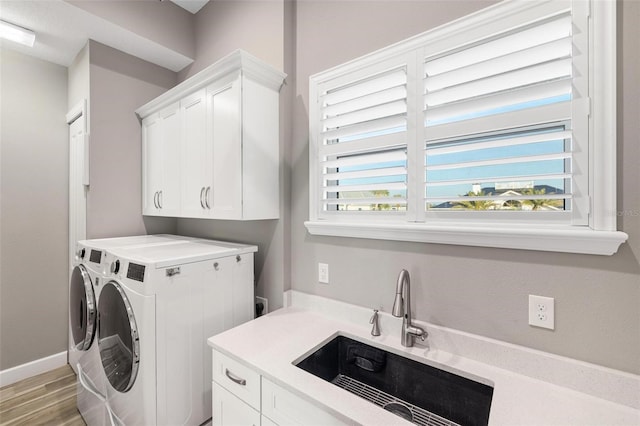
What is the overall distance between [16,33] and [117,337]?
2246 millimetres

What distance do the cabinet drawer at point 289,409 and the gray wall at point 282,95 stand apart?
731 millimetres

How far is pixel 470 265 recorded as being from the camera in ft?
4.07

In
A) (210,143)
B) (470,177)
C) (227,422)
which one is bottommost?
(227,422)

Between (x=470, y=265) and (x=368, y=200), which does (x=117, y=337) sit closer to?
(x=368, y=200)

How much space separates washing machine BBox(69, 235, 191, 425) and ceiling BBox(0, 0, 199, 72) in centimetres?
154

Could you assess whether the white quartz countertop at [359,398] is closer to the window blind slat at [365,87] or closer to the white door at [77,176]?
the window blind slat at [365,87]

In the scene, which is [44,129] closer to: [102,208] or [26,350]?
[102,208]

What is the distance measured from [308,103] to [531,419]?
175cm

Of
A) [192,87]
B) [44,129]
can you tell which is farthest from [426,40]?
[44,129]

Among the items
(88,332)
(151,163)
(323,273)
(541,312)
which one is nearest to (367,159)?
(323,273)

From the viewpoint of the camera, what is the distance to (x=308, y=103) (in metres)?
1.78

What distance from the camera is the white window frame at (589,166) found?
3.12 ft

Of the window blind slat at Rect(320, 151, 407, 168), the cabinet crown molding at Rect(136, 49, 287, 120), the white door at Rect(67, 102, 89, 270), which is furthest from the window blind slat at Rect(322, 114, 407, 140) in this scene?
the white door at Rect(67, 102, 89, 270)

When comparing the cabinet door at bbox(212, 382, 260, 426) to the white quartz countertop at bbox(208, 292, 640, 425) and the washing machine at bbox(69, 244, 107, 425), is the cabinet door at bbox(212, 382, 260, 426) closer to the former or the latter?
the white quartz countertop at bbox(208, 292, 640, 425)
